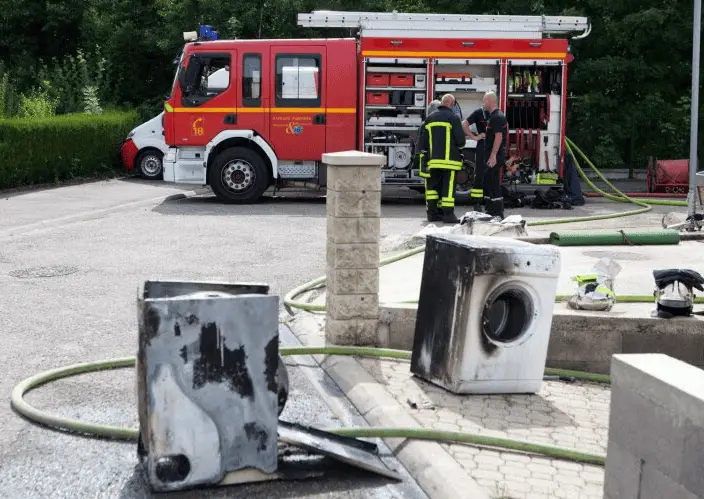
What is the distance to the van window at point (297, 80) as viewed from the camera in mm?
17078

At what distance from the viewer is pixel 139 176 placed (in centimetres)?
2253

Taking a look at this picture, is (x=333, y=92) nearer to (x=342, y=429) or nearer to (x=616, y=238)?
(x=616, y=238)

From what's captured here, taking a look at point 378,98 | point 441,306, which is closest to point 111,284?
point 441,306

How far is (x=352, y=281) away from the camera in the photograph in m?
7.14

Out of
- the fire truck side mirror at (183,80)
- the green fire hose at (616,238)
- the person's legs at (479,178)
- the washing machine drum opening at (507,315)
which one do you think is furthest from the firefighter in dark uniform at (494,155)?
the washing machine drum opening at (507,315)

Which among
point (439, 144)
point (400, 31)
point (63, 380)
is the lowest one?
point (63, 380)

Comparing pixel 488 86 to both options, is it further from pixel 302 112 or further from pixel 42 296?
pixel 42 296

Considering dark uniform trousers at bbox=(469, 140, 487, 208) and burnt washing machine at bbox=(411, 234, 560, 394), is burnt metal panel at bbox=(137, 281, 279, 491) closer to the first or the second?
burnt washing machine at bbox=(411, 234, 560, 394)

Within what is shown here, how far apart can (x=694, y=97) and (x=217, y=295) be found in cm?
1258

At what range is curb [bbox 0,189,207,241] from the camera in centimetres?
1350

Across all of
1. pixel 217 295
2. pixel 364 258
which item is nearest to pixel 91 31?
pixel 364 258

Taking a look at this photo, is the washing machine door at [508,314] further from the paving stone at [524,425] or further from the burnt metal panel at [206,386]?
the burnt metal panel at [206,386]

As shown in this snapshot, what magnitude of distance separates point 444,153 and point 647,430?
11.3 metres

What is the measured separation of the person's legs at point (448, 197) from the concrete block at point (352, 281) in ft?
24.7
